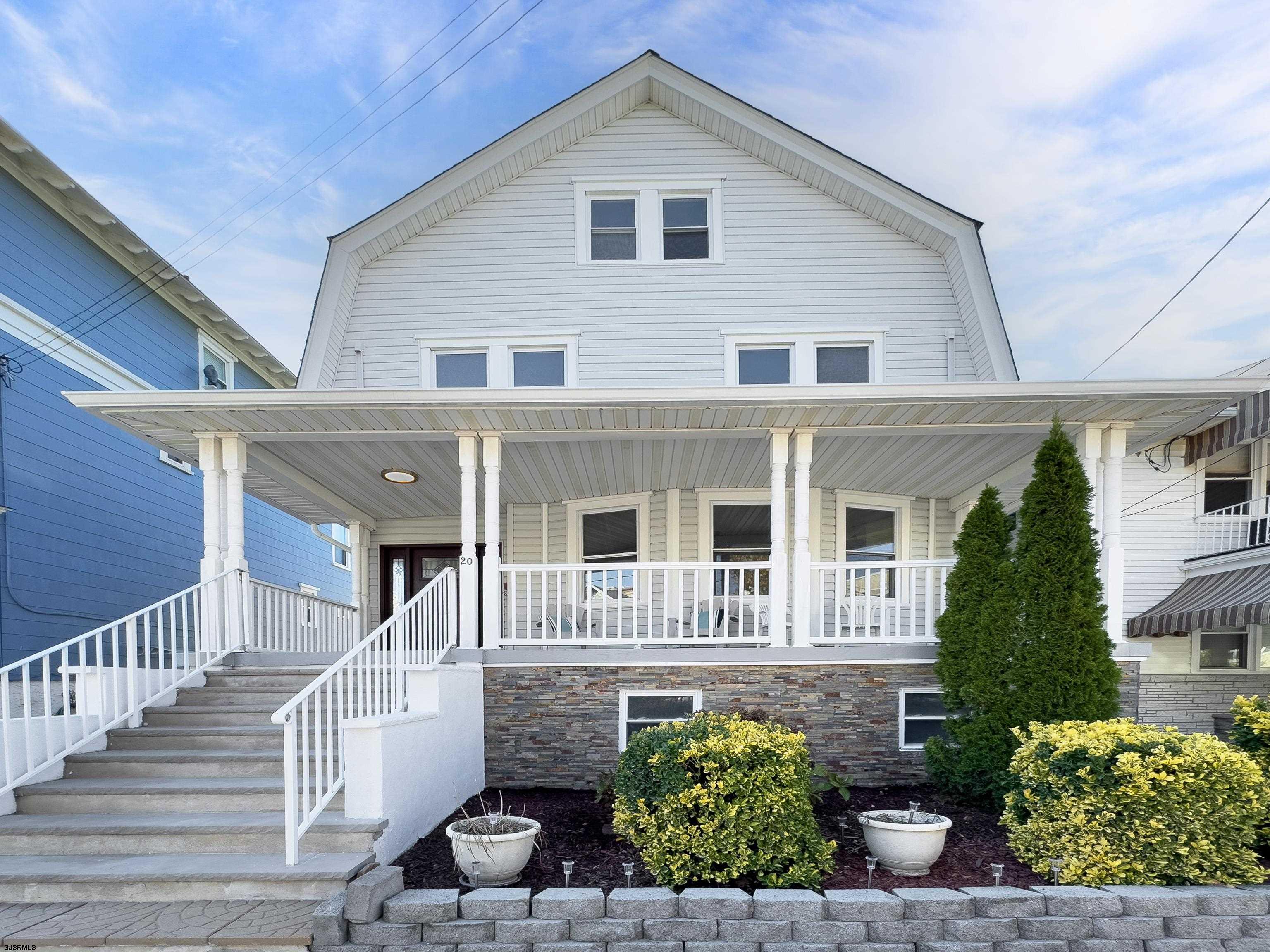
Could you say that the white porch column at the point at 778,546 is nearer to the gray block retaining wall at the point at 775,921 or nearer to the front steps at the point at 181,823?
the gray block retaining wall at the point at 775,921

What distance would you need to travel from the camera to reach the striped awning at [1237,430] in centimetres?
941

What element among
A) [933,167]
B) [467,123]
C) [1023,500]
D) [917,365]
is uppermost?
[467,123]

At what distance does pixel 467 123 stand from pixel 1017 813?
1201cm

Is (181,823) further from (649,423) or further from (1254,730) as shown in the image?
(1254,730)

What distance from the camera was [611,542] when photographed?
10.1 meters

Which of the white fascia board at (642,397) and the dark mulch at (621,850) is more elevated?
the white fascia board at (642,397)

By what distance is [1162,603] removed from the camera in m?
11.1

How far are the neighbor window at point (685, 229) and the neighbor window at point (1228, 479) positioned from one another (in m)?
8.27

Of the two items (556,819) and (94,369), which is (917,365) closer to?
(556,819)

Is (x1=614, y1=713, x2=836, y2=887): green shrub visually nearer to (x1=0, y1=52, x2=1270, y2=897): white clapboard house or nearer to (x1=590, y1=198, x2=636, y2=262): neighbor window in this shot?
(x1=0, y1=52, x2=1270, y2=897): white clapboard house

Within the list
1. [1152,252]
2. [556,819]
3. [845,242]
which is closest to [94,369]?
[556,819]

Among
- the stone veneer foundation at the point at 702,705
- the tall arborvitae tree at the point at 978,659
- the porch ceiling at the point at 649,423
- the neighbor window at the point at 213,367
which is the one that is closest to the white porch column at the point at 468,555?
the porch ceiling at the point at 649,423

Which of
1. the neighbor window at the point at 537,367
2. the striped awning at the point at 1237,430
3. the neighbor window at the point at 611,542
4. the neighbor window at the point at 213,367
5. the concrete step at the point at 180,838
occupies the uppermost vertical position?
the neighbor window at the point at 213,367

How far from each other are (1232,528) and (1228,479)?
0.80 meters
